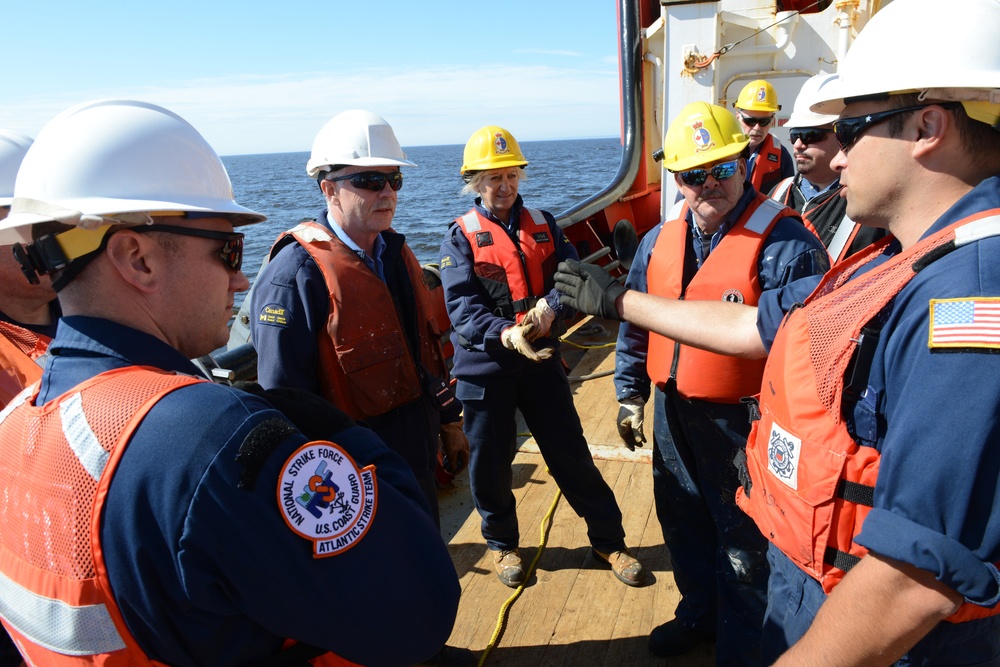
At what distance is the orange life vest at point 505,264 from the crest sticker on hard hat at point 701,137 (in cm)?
97

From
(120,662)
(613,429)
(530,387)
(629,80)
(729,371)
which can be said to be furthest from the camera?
(629,80)

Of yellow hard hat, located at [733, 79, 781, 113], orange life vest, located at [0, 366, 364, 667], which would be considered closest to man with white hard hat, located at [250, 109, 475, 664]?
orange life vest, located at [0, 366, 364, 667]

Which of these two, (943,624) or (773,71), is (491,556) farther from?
(773,71)

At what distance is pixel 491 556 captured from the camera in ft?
10.4

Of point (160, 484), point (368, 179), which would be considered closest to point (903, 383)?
point (160, 484)

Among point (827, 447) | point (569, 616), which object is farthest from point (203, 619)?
point (569, 616)

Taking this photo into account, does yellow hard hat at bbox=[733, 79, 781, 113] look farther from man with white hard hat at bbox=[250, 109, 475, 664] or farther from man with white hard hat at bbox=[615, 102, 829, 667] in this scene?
man with white hard hat at bbox=[250, 109, 475, 664]

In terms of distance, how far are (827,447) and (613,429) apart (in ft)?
10.1

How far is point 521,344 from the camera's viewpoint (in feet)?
9.40

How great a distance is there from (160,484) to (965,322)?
1.24 m

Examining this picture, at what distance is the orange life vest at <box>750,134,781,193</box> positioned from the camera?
5574mm

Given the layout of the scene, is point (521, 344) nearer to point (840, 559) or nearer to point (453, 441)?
point (453, 441)

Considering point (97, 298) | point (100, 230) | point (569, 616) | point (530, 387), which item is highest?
point (100, 230)

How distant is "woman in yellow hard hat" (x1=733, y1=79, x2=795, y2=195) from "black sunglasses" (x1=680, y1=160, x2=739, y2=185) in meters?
3.19
